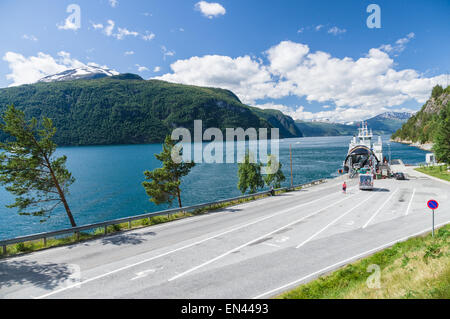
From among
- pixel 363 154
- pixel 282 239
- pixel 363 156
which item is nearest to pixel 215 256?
pixel 282 239

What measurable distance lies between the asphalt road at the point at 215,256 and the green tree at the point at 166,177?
6.14m

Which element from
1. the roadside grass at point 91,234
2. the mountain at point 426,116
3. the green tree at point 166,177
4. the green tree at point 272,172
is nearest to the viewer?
the roadside grass at point 91,234

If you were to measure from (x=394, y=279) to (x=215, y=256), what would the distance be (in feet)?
25.6

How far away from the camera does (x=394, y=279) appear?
28.2 ft

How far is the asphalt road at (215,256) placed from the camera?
952cm

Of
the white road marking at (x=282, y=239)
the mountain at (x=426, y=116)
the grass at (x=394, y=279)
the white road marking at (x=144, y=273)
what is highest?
the mountain at (x=426, y=116)

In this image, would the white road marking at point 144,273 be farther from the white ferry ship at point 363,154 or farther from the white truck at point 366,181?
the white ferry ship at point 363,154

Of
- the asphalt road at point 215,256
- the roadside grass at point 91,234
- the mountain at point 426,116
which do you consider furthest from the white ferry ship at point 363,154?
the mountain at point 426,116

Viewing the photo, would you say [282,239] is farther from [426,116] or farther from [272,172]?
[426,116]

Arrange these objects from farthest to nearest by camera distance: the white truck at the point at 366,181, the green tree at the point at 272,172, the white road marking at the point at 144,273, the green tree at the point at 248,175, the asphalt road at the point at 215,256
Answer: the green tree at the point at 272,172
the green tree at the point at 248,175
the white truck at the point at 366,181
the white road marking at the point at 144,273
the asphalt road at the point at 215,256

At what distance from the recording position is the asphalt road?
952 centimetres

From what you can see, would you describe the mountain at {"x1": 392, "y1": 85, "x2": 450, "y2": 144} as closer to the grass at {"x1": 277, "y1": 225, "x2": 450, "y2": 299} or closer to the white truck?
the white truck
